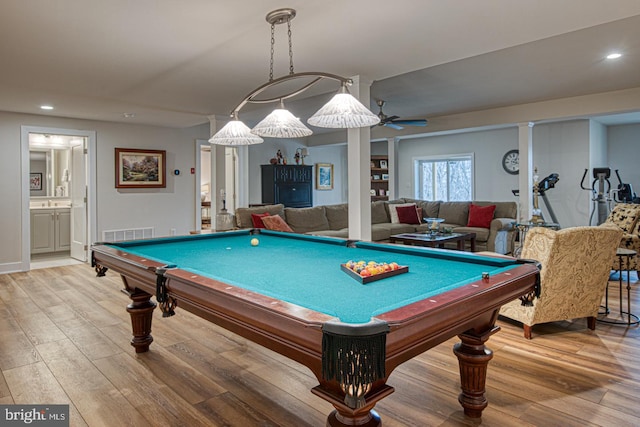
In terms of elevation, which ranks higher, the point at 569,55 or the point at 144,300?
the point at 569,55

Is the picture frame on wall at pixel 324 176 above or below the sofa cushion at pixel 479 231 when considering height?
above

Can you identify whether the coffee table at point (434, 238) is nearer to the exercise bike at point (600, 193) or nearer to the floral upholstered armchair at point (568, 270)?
the floral upholstered armchair at point (568, 270)

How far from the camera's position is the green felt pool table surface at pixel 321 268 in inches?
57.6

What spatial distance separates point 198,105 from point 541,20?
3996 mm

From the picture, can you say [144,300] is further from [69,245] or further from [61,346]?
[69,245]

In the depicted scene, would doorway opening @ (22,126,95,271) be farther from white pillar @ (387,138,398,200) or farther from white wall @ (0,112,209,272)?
white pillar @ (387,138,398,200)

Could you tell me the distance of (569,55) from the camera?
3.88 meters

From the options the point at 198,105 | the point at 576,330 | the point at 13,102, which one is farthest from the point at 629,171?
the point at 13,102

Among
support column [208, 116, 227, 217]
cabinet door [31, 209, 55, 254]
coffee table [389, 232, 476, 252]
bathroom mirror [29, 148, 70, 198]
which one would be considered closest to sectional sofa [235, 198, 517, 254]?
coffee table [389, 232, 476, 252]

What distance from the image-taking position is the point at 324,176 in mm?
9875

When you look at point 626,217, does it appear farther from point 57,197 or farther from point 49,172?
point 49,172

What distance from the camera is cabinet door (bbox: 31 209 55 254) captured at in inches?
268

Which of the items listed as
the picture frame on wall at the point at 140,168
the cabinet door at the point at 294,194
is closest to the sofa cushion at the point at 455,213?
the cabinet door at the point at 294,194

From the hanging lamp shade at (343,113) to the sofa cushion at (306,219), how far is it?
3588mm
